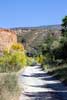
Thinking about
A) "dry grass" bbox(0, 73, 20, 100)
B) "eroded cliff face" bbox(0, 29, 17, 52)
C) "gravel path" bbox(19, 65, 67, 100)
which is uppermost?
"eroded cliff face" bbox(0, 29, 17, 52)

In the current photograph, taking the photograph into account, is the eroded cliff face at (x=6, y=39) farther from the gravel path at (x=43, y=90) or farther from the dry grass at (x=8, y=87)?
the dry grass at (x=8, y=87)

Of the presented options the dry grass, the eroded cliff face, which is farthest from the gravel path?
the eroded cliff face

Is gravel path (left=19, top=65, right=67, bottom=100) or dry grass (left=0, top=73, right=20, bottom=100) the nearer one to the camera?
dry grass (left=0, top=73, right=20, bottom=100)

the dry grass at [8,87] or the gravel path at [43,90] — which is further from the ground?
the dry grass at [8,87]

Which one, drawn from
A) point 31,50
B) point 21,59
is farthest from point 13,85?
point 31,50

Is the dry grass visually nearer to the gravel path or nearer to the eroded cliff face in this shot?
the gravel path

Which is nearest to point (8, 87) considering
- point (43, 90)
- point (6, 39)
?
point (43, 90)

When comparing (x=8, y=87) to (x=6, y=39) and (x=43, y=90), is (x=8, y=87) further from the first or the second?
(x=6, y=39)

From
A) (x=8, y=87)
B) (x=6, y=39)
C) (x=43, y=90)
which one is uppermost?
(x=6, y=39)

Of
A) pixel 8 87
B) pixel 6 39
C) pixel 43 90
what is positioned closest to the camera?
pixel 8 87

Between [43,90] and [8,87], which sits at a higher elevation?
[8,87]

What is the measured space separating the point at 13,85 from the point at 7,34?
92524mm

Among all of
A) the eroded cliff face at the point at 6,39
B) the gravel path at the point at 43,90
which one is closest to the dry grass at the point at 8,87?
the gravel path at the point at 43,90

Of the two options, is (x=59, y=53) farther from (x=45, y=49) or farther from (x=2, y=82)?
(x=45, y=49)
